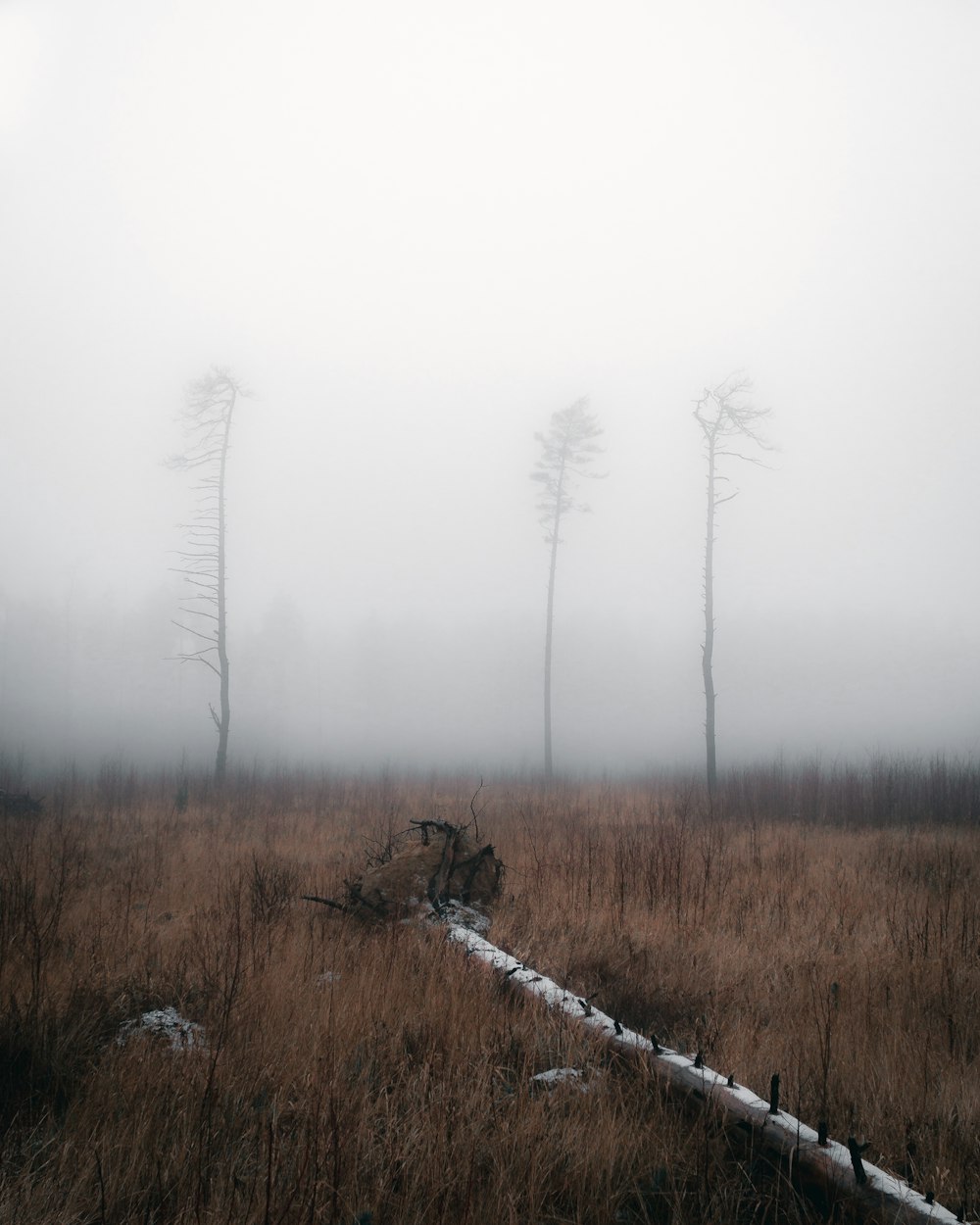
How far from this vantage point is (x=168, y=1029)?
3.04 metres

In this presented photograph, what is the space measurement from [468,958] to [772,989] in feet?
6.03

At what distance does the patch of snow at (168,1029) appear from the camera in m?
2.81

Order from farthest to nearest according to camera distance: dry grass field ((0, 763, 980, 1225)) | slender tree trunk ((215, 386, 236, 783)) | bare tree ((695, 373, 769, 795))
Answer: bare tree ((695, 373, 769, 795)) → slender tree trunk ((215, 386, 236, 783)) → dry grass field ((0, 763, 980, 1225))

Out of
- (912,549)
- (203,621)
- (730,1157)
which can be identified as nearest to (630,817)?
(730,1157)

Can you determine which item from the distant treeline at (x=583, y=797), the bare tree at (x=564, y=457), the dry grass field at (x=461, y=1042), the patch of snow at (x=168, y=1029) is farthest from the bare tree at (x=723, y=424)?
the patch of snow at (x=168, y=1029)

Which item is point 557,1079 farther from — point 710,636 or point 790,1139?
point 710,636

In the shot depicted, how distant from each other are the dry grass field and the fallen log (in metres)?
0.08

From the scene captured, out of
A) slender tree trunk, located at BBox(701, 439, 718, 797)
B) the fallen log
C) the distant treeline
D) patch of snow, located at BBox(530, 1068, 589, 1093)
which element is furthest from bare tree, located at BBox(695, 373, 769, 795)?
patch of snow, located at BBox(530, 1068, 589, 1093)

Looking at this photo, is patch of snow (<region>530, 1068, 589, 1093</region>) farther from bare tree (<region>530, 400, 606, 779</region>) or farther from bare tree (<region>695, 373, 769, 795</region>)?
bare tree (<region>530, 400, 606, 779</region>)

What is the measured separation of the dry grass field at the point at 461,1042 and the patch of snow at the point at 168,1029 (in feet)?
0.17

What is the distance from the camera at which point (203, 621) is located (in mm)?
55375

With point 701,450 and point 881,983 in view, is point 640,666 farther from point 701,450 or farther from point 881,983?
point 881,983

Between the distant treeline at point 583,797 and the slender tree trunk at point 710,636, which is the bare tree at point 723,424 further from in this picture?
the distant treeline at point 583,797

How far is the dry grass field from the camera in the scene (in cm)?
195
